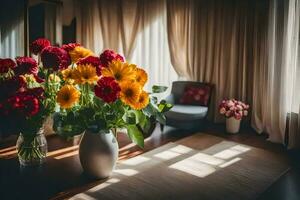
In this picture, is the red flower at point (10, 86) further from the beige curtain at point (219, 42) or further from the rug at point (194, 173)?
the beige curtain at point (219, 42)

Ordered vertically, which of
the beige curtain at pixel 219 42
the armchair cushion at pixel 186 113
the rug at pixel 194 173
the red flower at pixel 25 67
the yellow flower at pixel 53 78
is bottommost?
the rug at pixel 194 173

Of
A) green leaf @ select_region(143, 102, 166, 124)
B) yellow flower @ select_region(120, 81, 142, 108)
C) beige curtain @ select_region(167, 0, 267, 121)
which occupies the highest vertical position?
beige curtain @ select_region(167, 0, 267, 121)

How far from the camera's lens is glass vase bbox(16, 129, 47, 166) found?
2.15 metres

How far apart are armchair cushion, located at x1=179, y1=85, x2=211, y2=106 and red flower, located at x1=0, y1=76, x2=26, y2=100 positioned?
3.25m

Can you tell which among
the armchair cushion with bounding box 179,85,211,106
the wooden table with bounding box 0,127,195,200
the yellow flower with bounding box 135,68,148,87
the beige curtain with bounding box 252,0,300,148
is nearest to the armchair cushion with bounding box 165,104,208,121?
the armchair cushion with bounding box 179,85,211,106

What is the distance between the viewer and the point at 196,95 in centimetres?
473

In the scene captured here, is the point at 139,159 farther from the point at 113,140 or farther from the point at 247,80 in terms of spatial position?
the point at 247,80

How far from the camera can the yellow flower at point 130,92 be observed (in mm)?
1745

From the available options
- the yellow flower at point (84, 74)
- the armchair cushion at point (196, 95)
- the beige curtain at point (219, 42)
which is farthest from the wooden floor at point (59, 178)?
the beige curtain at point (219, 42)

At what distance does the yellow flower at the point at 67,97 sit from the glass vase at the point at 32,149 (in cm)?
47

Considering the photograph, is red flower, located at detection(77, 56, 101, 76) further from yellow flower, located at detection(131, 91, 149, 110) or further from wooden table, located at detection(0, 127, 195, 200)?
wooden table, located at detection(0, 127, 195, 200)

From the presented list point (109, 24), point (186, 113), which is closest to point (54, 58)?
point (186, 113)

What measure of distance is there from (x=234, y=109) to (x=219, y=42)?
107 centimetres

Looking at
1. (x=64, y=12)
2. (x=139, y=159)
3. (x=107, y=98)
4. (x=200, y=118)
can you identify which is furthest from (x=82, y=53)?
(x=64, y=12)
